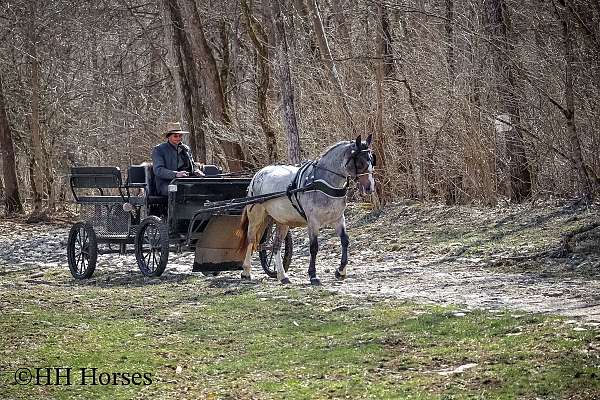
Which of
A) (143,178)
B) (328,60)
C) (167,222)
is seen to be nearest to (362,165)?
(167,222)

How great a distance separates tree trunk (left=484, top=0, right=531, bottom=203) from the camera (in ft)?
71.2

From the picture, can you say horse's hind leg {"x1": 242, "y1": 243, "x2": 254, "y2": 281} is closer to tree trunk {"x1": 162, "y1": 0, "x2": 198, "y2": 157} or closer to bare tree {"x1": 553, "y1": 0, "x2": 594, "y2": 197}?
bare tree {"x1": 553, "y1": 0, "x2": 594, "y2": 197}

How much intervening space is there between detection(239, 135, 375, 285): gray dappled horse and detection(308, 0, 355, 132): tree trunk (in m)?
8.77

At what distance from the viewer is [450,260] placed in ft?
60.5

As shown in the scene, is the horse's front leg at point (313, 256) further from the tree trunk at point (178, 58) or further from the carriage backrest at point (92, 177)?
the tree trunk at point (178, 58)

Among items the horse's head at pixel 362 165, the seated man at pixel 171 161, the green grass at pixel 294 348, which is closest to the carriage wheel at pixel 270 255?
the seated man at pixel 171 161

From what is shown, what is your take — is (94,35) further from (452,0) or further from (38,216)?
(452,0)

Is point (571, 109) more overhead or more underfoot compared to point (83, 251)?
more overhead

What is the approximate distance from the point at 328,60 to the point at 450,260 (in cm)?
824

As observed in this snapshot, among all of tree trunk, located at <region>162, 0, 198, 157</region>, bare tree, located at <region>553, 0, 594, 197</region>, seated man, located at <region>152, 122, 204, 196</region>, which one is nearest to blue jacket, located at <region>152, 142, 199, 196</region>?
seated man, located at <region>152, 122, 204, 196</region>

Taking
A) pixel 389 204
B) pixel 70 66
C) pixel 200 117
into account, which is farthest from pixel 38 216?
pixel 389 204

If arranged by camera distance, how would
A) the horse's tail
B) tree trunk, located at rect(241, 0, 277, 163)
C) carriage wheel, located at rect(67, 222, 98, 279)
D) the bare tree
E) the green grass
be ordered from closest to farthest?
1. the green grass
2. the bare tree
3. the horse's tail
4. carriage wheel, located at rect(67, 222, 98, 279)
5. tree trunk, located at rect(241, 0, 277, 163)

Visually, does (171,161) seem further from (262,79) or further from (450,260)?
(262,79)

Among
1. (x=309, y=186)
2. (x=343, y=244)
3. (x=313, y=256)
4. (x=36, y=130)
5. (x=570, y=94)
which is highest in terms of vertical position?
(x=36, y=130)
